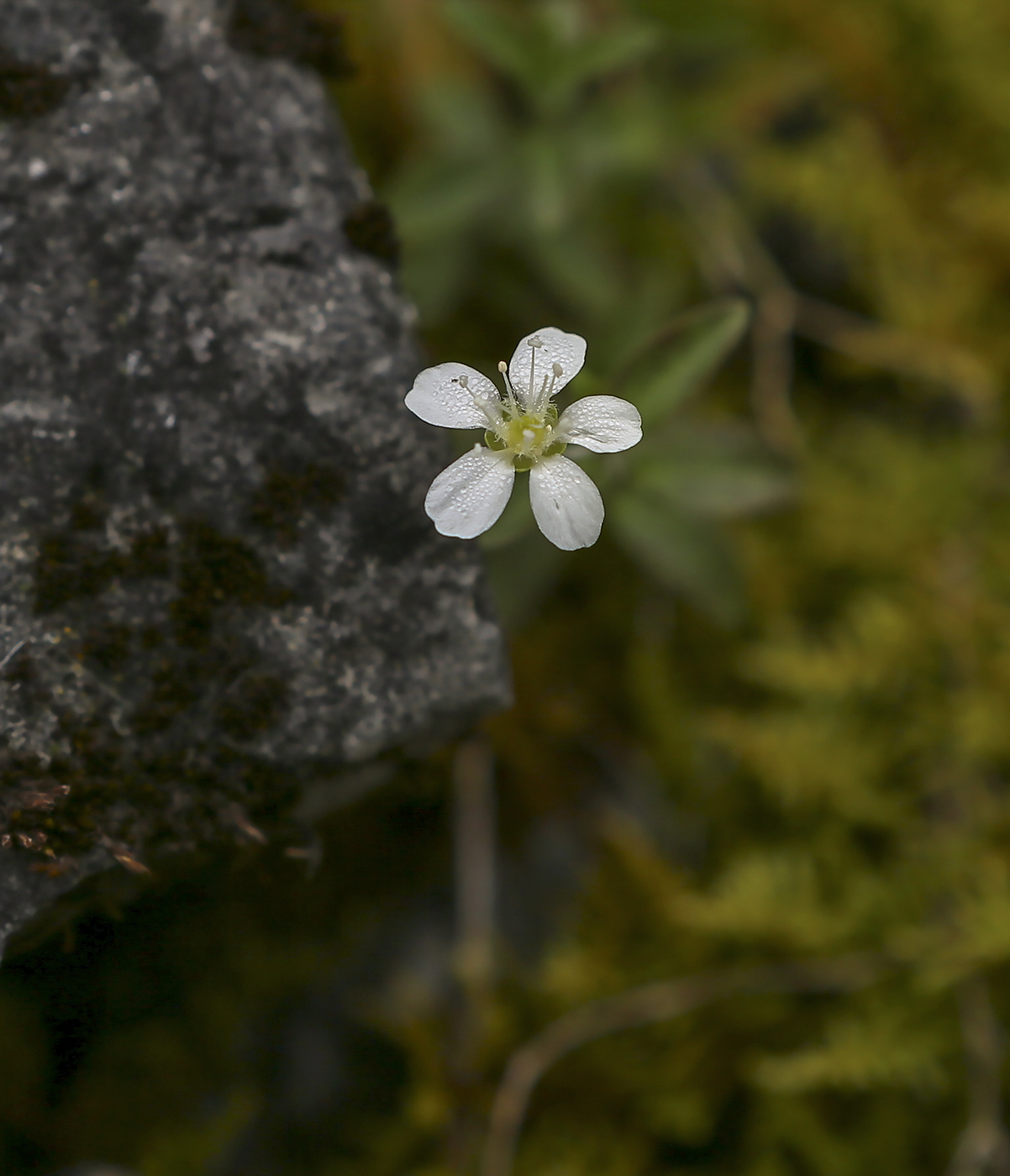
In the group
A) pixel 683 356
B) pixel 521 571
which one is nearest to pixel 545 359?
pixel 683 356

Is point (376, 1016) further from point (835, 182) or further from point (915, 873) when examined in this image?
point (835, 182)

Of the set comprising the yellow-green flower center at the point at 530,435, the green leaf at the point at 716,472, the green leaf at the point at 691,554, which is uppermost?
the yellow-green flower center at the point at 530,435

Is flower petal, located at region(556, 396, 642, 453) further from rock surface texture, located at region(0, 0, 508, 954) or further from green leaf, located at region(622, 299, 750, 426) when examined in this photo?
green leaf, located at region(622, 299, 750, 426)

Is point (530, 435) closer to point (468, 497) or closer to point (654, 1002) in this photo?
point (468, 497)

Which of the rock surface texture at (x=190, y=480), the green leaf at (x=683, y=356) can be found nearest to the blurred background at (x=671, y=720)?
the green leaf at (x=683, y=356)

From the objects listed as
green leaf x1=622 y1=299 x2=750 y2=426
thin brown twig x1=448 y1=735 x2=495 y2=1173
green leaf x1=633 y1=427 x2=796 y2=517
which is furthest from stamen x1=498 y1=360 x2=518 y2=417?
thin brown twig x1=448 y1=735 x2=495 y2=1173

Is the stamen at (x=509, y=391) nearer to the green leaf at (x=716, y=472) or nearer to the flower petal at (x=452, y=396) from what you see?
the flower petal at (x=452, y=396)

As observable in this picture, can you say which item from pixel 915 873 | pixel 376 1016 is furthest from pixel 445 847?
pixel 915 873
